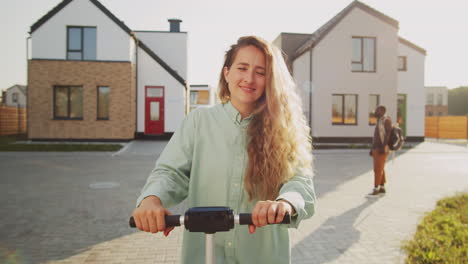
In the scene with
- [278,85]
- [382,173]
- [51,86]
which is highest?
[51,86]

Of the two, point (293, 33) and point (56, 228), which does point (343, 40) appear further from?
point (56, 228)

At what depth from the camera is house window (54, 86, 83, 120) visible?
2038 centimetres

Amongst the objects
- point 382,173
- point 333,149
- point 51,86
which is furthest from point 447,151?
point 51,86

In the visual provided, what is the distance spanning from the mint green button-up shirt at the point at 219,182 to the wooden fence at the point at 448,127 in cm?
3421

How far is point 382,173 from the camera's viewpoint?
7.72 metres

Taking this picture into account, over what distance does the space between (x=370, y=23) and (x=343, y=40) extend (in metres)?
2.22

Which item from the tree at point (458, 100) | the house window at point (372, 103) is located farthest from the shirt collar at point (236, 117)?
the tree at point (458, 100)

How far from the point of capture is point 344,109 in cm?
2234

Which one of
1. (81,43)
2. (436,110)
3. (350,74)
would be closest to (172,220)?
(81,43)

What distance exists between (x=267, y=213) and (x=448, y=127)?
3553cm

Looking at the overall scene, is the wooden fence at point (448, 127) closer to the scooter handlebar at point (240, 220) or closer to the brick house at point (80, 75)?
the brick house at point (80, 75)

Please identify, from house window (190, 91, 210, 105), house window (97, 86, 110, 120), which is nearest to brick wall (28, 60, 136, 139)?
house window (97, 86, 110, 120)

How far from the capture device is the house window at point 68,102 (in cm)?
2038

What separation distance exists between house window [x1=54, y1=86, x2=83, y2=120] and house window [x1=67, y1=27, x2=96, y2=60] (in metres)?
1.95
